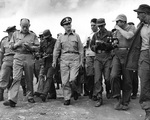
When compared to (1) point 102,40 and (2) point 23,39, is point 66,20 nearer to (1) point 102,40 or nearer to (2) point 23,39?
(1) point 102,40

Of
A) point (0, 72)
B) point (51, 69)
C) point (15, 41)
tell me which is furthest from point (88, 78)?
point (0, 72)

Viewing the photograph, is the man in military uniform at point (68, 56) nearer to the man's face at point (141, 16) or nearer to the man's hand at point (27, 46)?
the man's hand at point (27, 46)

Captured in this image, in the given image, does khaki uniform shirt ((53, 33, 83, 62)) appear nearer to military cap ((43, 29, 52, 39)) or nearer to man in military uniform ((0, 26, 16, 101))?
military cap ((43, 29, 52, 39))

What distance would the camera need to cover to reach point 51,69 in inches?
301

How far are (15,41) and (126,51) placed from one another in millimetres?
3318

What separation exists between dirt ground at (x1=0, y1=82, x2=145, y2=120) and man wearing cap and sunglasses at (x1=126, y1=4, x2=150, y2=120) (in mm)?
828

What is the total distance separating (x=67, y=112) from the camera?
6355 mm

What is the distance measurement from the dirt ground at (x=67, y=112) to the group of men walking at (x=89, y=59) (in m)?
0.22

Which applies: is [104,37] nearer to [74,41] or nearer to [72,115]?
[74,41]

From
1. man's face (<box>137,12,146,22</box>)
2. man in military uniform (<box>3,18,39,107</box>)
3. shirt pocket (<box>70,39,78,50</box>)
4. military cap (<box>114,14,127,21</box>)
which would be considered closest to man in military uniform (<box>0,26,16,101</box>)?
man in military uniform (<box>3,18,39,107</box>)

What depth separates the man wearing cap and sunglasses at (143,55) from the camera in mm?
5469

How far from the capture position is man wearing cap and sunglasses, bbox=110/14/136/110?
6.45 meters

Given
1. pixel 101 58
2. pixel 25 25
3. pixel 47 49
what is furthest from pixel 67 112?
pixel 25 25

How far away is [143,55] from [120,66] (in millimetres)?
1081
